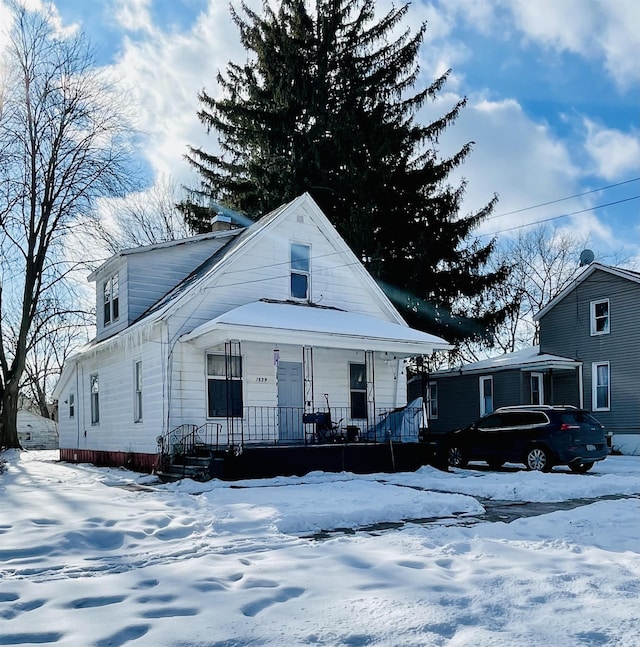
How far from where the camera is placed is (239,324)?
1355cm

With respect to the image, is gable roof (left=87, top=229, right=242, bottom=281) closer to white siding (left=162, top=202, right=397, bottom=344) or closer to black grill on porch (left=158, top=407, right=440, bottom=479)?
white siding (left=162, top=202, right=397, bottom=344)

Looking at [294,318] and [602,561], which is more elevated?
[294,318]

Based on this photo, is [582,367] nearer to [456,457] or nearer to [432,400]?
[432,400]

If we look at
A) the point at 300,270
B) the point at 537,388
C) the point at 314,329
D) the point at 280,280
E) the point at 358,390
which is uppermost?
the point at 300,270

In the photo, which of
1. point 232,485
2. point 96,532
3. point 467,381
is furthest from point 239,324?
point 467,381

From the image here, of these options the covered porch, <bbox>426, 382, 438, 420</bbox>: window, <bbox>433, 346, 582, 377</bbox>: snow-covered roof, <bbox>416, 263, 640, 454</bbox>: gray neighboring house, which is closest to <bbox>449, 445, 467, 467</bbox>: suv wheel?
the covered porch

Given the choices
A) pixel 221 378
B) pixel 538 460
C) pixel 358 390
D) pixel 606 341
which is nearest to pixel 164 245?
pixel 221 378

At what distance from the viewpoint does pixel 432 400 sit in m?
29.6

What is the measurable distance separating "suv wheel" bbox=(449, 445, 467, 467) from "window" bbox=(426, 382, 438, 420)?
38.6ft

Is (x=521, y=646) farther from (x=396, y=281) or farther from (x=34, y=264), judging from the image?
(x=34, y=264)

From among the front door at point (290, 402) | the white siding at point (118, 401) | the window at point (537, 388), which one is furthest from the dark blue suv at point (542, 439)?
the window at point (537, 388)

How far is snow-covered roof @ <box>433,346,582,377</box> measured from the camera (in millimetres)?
24312

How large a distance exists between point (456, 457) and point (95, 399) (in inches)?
411

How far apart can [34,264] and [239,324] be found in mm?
15466
